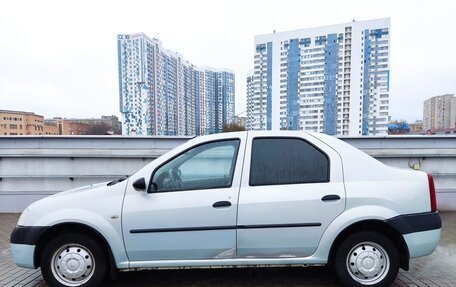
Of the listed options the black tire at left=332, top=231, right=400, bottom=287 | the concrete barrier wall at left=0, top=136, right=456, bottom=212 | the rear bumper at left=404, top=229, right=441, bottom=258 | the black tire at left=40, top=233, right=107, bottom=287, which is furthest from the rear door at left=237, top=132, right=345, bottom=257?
the concrete barrier wall at left=0, top=136, right=456, bottom=212

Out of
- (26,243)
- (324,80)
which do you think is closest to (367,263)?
(26,243)

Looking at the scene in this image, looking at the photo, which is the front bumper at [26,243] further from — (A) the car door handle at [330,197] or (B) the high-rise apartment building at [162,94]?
(B) the high-rise apartment building at [162,94]

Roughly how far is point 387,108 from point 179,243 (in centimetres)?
7702

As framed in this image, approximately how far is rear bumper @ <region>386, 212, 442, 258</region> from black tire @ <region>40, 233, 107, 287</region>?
2986 millimetres

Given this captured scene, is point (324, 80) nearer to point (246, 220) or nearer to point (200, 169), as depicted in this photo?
Result: point (200, 169)

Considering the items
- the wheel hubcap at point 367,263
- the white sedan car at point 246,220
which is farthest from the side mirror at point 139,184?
the wheel hubcap at point 367,263

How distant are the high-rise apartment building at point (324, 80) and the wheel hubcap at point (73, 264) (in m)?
65.2

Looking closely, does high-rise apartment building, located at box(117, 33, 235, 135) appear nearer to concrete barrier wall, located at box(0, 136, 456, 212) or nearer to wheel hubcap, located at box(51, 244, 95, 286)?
concrete barrier wall, located at box(0, 136, 456, 212)

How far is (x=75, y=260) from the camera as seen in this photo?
298 cm

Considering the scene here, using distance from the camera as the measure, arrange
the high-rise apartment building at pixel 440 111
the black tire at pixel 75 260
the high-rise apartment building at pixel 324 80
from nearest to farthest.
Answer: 1. the black tire at pixel 75 260
2. the high-rise apartment building at pixel 324 80
3. the high-rise apartment building at pixel 440 111

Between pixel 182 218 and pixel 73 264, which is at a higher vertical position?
pixel 182 218

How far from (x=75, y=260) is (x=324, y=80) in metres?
76.4

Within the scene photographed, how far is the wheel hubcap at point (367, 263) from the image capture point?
116 inches

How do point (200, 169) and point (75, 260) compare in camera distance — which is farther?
point (200, 169)
